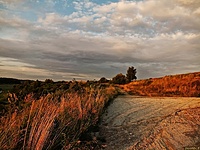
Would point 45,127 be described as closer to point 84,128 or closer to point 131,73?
point 84,128

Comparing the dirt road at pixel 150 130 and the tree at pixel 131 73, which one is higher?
the tree at pixel 131 73

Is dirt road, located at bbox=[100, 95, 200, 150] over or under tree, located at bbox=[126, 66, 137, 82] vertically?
under

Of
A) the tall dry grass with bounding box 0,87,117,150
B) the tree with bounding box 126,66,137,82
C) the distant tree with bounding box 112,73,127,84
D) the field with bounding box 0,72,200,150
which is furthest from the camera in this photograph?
the tree with bounding box 126,66,137,82

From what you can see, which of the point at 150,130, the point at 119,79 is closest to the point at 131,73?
the point at 119,79

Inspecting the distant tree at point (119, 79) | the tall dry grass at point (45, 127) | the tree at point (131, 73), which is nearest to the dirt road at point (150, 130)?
the tall dry grass at point (45, 127)

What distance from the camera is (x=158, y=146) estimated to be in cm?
658

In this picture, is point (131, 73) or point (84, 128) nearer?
point (84, 128)

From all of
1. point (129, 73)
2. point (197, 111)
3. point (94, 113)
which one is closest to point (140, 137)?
point (94, 113)

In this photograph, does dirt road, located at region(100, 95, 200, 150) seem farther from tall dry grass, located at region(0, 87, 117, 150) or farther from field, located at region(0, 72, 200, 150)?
tall dry grass, located at region(0, 87, 117, 150)

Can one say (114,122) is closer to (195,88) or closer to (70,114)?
(70,114)

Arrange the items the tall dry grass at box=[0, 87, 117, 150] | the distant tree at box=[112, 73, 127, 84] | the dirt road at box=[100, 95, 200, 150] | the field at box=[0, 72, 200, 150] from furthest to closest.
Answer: the distant tree at box=[112, 73, 127, 84] → the dirt road at box=[100, 95, 200, 150] → the field at box=[0, 72, 200, 150] → the tall dry grass at box=[0, 87, 117, 150]

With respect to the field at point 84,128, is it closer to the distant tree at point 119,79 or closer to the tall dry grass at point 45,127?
the tall dry grass at point 45,127

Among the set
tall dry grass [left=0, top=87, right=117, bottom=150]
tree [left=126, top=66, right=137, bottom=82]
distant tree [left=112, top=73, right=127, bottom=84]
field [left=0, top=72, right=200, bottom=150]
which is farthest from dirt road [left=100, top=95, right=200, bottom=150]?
tree [left=126, top=66, right=137, bottom=82]

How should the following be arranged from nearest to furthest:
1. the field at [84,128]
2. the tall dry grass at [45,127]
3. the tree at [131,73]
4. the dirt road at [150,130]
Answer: the tall dry grass at [45,127] → the field at [84,128] → the dirt road at [150,130] → the tree at [131,73]
